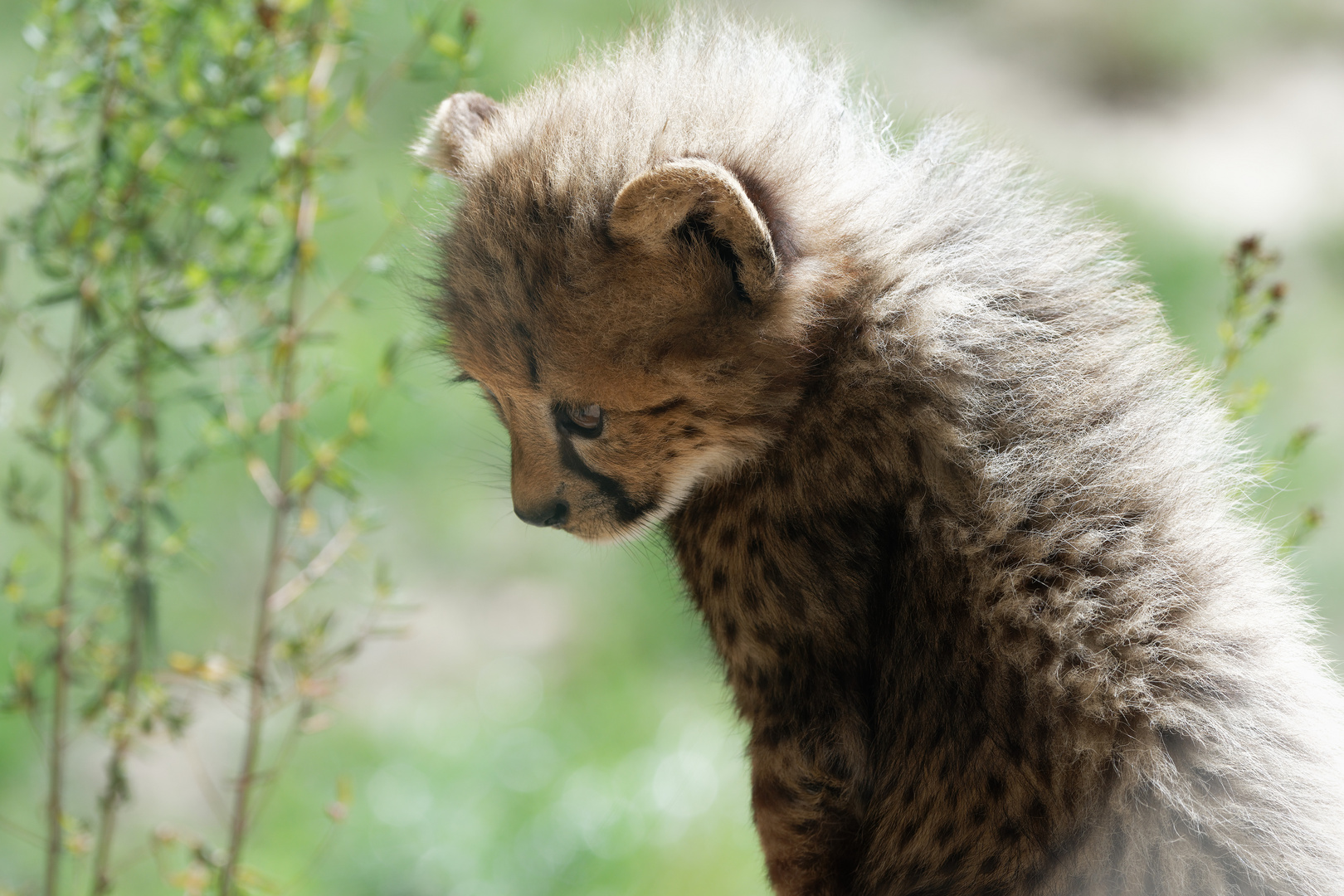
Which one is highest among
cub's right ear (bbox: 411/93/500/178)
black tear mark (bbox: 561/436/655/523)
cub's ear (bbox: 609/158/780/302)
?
cub's right ear (bbox: 411/93/500/178)

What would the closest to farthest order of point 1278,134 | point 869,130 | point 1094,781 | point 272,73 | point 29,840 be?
point 1094,781, point 869,130, point 272,73, point 29,840, point 1278,134

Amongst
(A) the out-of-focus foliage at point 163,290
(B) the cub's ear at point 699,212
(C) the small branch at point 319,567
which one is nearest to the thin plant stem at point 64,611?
(A) the out-of-focus foliage at point 163,290

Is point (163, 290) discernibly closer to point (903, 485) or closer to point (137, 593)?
point (137, 593)

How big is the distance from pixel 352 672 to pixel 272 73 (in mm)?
2463

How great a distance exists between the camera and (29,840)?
128 inches

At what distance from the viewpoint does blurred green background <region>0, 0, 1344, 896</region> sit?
3.42 m

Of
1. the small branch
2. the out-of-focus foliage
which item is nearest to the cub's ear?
the out-of-focus foliage

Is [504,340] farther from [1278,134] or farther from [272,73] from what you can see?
[1278,134]

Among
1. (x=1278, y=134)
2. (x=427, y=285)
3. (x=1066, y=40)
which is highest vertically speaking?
(x=1066, y=40)

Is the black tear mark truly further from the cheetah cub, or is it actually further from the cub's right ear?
the cub's right ear

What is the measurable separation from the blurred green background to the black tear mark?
0.25 m

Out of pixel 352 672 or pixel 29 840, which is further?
pixel 352 672

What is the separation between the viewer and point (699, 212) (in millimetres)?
1551

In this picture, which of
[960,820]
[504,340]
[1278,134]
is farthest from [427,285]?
[1278,134]
